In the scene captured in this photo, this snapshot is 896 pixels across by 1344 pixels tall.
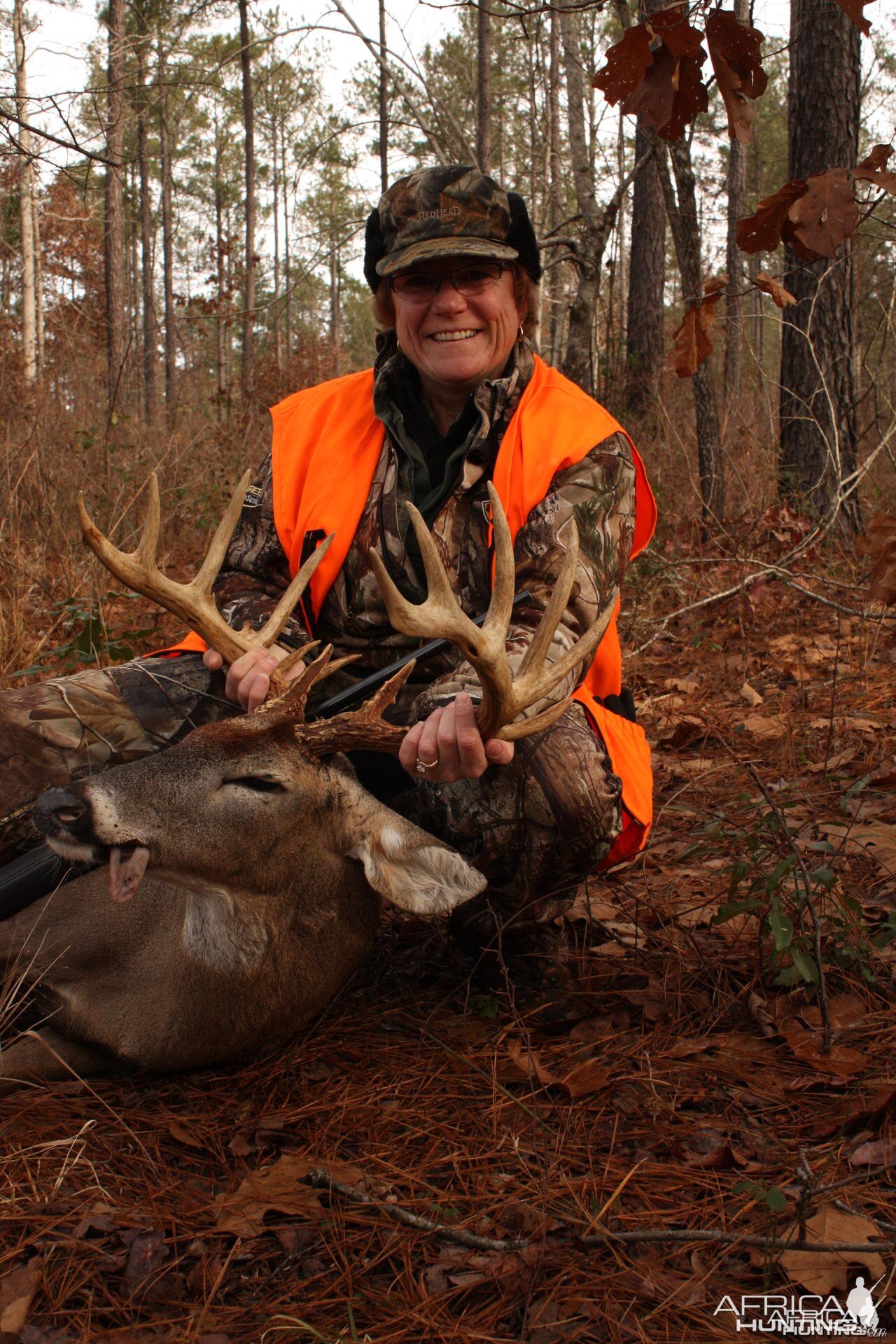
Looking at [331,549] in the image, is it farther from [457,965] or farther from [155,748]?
[457,965]

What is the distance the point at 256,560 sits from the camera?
3.64 metres

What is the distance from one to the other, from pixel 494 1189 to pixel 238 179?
127ft

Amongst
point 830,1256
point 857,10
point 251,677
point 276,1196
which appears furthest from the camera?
point 251,677

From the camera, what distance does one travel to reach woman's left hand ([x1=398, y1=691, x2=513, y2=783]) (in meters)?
2.64

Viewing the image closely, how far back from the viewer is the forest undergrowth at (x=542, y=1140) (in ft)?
6.28

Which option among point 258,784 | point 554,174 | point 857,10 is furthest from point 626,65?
point 554,174

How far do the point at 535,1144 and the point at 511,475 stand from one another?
1796mm

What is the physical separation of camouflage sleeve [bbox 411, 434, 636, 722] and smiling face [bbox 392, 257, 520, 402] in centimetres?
47

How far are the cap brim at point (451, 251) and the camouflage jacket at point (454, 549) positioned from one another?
307mm

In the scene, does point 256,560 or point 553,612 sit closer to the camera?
point 553,612

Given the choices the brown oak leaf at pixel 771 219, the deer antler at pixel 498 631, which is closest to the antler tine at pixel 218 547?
the deer antler at pixel 498 631

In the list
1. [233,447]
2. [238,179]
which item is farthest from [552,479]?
[238,179]

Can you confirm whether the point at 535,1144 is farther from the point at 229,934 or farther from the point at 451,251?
the point at 451,251

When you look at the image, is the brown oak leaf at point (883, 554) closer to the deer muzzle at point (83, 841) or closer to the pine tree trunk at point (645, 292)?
the deer muzzle at point (83, 841)
